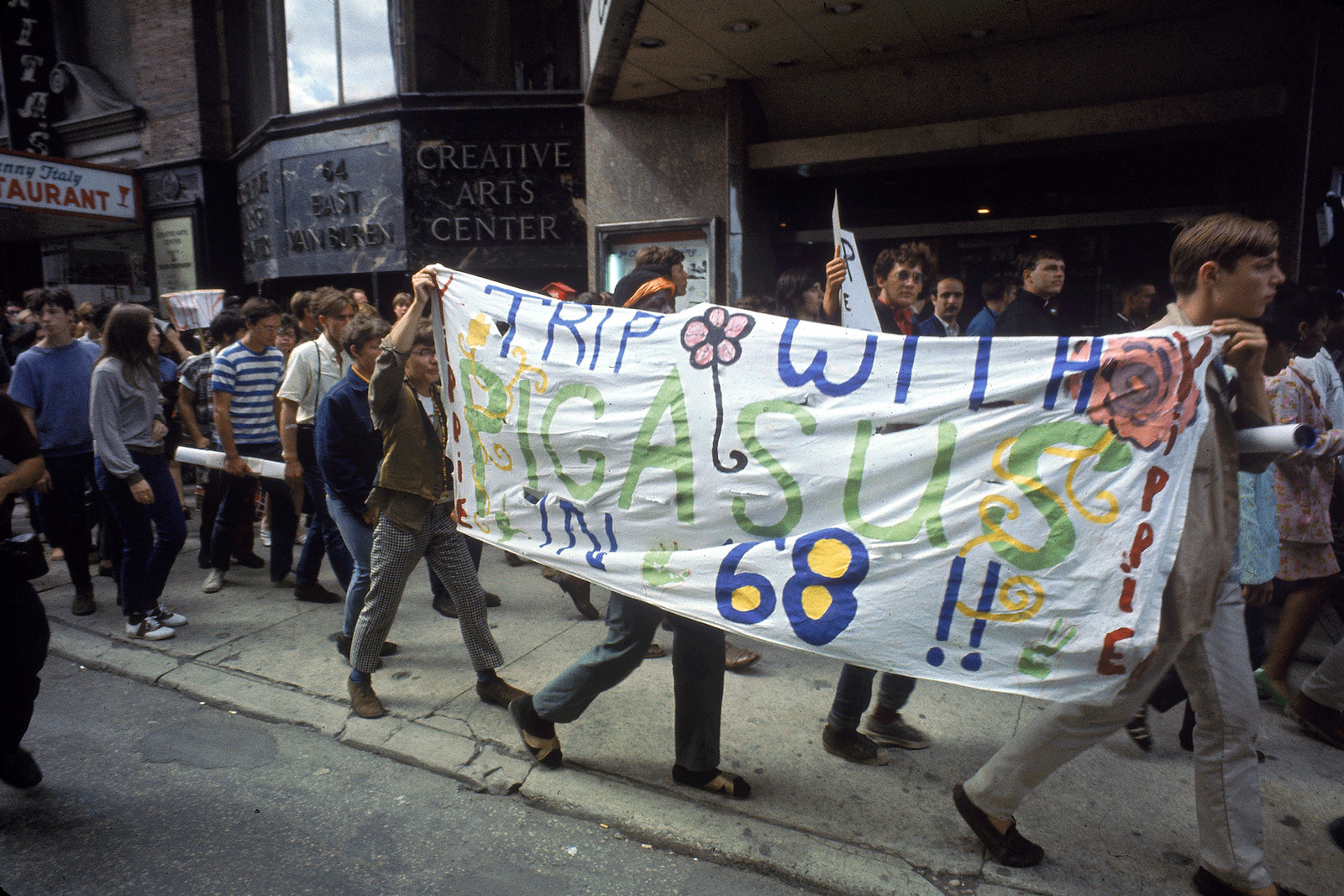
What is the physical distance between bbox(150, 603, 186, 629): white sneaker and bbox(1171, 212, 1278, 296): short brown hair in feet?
17.9

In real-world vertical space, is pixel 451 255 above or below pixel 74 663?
above

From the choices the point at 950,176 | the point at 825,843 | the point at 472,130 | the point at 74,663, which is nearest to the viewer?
the point at 825,843

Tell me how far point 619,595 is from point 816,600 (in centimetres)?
81

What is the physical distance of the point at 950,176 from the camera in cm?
786

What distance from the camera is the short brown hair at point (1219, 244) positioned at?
2.37 metres

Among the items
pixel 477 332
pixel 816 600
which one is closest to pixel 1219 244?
pixel 816 600

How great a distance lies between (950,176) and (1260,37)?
2543 millimetres

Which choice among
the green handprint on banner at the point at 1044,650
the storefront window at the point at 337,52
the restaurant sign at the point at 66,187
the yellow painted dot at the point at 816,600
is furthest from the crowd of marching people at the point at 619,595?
the restaurant sign at the point at 66,187

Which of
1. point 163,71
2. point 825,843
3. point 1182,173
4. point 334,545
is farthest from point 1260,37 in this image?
point 163,71

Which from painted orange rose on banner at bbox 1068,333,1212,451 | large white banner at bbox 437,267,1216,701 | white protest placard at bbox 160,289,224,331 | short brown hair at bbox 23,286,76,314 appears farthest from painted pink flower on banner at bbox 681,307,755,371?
white protest placard at bbox 160,289,224,331

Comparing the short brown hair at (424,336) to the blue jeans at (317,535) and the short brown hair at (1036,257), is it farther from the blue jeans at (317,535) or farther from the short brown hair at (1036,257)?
the short brown hair at (1036,257)

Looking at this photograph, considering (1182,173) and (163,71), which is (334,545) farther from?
(163,71)

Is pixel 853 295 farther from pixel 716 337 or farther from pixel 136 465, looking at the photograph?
pixel 136 465

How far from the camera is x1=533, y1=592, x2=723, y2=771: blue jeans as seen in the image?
300cm
